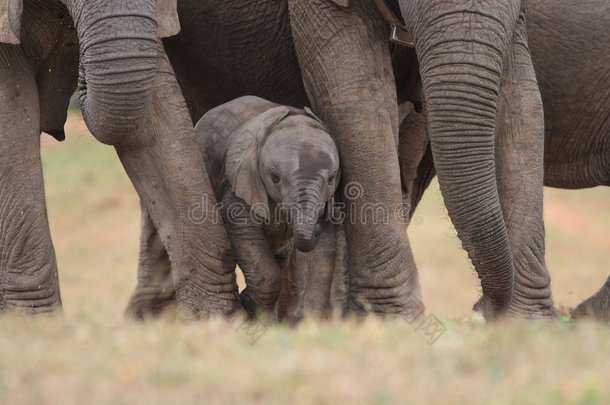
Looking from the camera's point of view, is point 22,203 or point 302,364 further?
point 22,203

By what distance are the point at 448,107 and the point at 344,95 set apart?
783 millimetres

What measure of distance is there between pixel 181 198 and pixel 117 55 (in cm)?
97

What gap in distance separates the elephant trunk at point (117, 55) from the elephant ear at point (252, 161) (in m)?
0.81

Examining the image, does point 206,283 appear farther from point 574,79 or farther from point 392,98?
point 574,79

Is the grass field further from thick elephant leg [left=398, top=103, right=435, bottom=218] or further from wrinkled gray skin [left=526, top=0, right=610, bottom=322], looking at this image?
wrinkled gray skin [left=526, top=0, right=610, bottom=322]

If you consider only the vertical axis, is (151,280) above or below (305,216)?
below

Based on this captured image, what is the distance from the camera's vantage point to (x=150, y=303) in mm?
8961

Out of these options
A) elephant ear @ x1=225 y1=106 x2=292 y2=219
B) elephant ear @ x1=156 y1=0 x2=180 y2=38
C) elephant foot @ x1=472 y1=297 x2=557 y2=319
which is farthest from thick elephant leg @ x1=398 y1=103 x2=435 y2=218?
elephant ear @ x1=156 y1=0 x2=180 y2=38

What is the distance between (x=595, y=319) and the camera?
30.4 ft

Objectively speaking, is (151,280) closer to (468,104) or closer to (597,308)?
(597,308)

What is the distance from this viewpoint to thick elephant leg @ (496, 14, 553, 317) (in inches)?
293

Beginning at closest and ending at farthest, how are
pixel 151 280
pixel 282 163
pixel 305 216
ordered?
pixel 305 216
pixel 282 163
pixel 151 280

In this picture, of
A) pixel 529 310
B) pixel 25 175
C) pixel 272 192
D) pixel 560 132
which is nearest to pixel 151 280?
pixel 25 175

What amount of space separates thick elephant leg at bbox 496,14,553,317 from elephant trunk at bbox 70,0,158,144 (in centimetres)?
185
